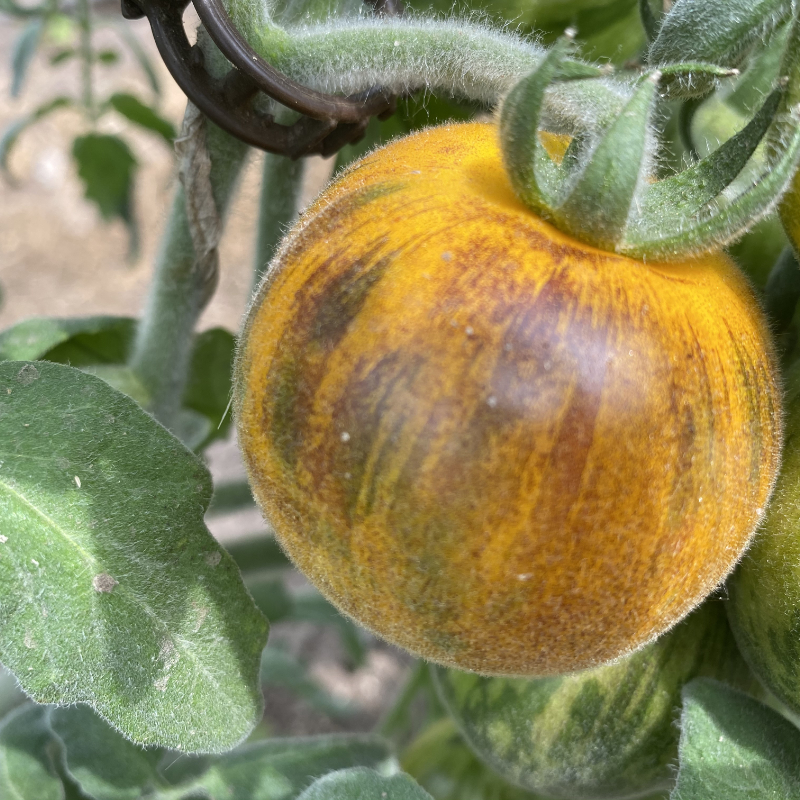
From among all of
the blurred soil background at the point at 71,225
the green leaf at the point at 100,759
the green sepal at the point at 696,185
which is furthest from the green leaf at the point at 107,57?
the green sepal at the point at 696,185

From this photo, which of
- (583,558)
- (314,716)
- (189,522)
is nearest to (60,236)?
(314,716)

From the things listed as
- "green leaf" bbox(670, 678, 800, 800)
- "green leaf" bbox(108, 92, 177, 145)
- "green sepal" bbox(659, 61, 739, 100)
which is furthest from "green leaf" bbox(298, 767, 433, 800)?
"green leaf" bbox(108, 92, 177, 145)

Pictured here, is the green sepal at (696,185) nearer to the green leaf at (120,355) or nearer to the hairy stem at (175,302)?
the hairy stem at (175,302)

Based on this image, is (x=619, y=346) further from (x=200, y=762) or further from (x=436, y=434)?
(x=200, y=762)

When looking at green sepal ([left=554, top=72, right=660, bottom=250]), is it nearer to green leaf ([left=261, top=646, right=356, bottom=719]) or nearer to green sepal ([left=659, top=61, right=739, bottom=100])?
green sepal ([left=659, top=61, right=739, bottom=100])

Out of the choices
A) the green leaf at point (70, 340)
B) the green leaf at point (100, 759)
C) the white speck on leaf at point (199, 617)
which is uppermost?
the white speck on leaf at point (199, 617)

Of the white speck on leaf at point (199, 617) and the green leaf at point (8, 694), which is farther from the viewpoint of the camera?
the green leaf at point (8, 694)

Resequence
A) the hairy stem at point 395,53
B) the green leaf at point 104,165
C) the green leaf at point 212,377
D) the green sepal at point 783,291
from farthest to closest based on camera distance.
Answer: the green leaf at point 104,165
the green leaf at point 212,377
the green sepal at point 783,291
the hairy stem at point 395,53
